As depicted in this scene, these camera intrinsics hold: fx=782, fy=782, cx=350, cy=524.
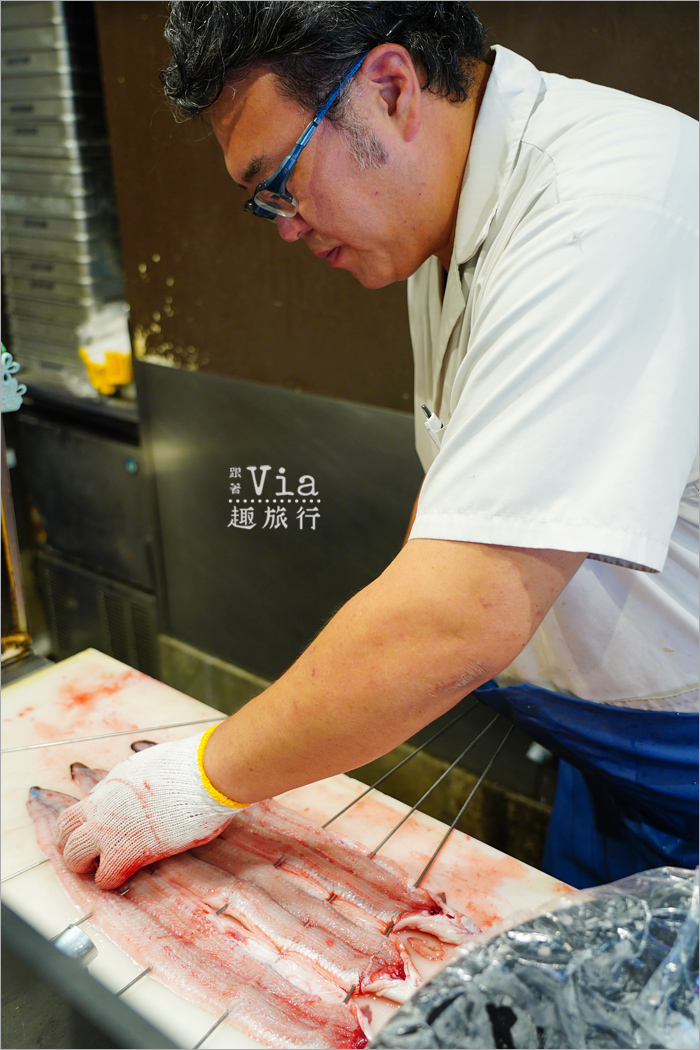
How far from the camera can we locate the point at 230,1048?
2.94 feet

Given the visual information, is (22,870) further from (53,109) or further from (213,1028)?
(53,109)

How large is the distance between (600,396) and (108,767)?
3.41 feet

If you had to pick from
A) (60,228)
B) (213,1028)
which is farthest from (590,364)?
(60,228)

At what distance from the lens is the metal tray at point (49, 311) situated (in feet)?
9.23

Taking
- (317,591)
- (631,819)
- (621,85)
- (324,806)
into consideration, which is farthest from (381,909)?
(621,85)

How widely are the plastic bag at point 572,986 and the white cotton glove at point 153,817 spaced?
1.56ft

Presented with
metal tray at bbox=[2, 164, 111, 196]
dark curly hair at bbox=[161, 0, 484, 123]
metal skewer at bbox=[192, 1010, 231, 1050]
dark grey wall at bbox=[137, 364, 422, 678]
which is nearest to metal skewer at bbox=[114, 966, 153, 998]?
metal skewer at bbox=[192, 1010, 231, 1050]

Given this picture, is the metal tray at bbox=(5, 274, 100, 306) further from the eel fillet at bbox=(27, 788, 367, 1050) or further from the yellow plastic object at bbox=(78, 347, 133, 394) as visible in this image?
the eel fillet at bbox=(27, 788, 367, 1050)

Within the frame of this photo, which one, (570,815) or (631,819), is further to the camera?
(570,815)

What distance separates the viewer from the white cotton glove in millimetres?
1105

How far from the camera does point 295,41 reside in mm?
912

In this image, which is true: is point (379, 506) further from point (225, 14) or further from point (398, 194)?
point (225, 14)

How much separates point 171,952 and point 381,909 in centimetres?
28

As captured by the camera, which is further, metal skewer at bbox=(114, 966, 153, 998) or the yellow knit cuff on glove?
the yellow knit cuff on glove
